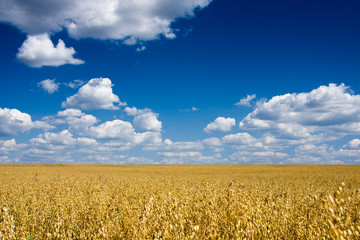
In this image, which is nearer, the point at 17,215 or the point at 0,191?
the point at 17,215

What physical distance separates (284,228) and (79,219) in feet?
18.4

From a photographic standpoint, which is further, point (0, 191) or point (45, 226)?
point (0, 191)

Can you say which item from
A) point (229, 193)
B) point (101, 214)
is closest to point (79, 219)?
point (101, 214)

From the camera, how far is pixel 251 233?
127 inches

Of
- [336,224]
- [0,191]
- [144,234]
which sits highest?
[336,224]

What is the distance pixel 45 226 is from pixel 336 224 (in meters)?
6.76

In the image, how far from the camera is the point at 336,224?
207 centimetres

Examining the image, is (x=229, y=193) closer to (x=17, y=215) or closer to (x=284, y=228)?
(x=284, y=228)

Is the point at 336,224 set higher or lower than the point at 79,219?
higher

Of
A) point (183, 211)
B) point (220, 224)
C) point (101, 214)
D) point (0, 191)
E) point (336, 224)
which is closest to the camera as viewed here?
point (336, 224)

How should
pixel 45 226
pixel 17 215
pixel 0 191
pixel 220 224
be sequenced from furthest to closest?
pixel 0 191 < pixel 17 215 < pixel 45 226 < pixel 220 224

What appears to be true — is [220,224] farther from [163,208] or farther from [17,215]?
[17,215]

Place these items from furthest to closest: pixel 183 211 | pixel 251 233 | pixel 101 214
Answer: pixel 101 214
pixel 183 211
pixel 251 233

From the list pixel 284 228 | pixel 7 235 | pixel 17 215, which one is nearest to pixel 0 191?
pixel 17 215
